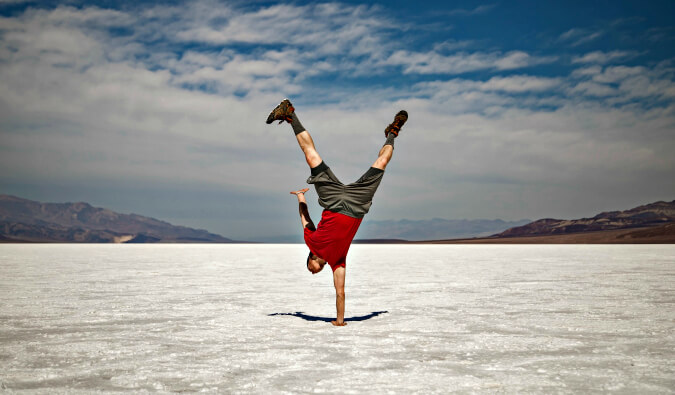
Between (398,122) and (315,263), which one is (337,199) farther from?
(398,122)

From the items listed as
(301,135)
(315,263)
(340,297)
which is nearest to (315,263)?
(315,263)

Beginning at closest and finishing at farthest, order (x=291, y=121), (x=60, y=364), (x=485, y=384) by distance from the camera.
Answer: (x=485, y=384) < (x=60, y=364) < (x=291, y=121)

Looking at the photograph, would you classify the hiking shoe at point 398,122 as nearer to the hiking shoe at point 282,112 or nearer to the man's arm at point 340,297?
the hiking shoe at point 282,112

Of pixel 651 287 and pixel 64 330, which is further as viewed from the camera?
pixel 651 287

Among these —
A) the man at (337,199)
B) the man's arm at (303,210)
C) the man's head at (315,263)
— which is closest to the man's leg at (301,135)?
the man at (337,199)

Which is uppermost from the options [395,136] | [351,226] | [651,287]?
[395,136]

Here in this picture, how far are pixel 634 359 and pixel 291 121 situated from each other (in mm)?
3688

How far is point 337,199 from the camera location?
5258mm

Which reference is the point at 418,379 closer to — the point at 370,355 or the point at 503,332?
the point at 370,355

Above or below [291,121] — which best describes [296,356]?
below

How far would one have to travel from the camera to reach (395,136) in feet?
18.0

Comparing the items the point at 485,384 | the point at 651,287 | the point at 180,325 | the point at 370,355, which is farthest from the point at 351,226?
the point at 651,287

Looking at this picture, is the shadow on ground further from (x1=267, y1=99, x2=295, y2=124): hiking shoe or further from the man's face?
(x1=267, y1=99, x2=295, y2=124): hiking shoe

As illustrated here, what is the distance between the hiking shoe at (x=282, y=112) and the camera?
500 centimetres
